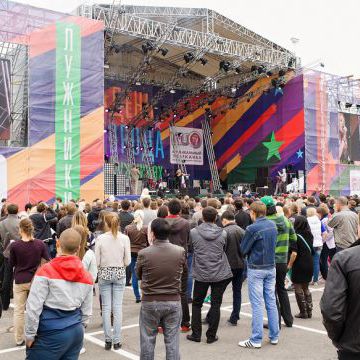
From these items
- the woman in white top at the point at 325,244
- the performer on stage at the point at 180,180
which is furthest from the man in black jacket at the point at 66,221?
the performer on stage at the point at 180,180

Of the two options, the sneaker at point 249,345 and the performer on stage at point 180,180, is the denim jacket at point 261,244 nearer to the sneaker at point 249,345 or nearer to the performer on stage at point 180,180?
the sneaker at point 249,345

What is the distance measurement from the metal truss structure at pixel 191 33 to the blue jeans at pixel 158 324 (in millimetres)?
15559

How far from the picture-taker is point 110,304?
4.85 meters

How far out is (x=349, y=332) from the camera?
2248 millimetres

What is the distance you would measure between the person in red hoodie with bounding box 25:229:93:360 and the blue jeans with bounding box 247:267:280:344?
7.58 feet

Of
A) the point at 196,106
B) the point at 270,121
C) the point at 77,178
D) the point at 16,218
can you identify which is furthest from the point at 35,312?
the point at 196,106

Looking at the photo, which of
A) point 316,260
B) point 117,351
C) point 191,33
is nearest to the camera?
point 117,351

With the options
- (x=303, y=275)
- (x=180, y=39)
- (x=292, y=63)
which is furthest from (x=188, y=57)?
(x=303, y=275)

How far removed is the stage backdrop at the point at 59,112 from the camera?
15320 mm

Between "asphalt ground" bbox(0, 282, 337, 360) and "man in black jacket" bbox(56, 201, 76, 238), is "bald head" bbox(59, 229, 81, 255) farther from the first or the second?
"man in black jacket" bbox(56, 201, 76, 238)

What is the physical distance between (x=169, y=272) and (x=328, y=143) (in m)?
21.1

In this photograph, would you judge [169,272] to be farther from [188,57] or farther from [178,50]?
[178,50]

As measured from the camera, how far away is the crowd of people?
2.86 m

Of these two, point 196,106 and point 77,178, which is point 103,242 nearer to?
point 77,178
